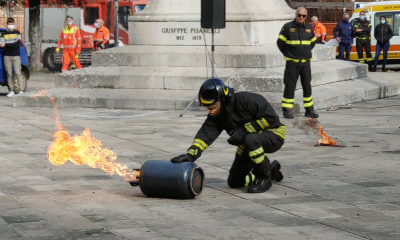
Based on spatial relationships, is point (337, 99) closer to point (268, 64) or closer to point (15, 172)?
point (268, 64)

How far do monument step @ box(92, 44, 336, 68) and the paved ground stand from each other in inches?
135

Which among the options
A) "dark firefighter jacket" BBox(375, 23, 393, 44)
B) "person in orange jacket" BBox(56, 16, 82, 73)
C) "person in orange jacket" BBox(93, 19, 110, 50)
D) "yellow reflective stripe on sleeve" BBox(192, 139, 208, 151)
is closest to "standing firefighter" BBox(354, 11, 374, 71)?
"dark firefighter jacket" BBox(375, 23, 393, 44)

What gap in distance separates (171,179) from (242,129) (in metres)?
0.91

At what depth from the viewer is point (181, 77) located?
16.7 metres

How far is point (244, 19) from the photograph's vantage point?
56.5 feet

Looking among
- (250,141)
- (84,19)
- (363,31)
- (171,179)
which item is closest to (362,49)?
(363,31)

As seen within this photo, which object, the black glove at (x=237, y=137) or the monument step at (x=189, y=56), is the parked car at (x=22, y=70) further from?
the black glove at (x=237, y=137)

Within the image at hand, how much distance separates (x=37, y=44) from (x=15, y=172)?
64.7ft

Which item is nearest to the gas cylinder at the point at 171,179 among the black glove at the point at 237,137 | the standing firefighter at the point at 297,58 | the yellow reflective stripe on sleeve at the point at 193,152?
the yellow reflective stripe on sleeve at the point at 193,152

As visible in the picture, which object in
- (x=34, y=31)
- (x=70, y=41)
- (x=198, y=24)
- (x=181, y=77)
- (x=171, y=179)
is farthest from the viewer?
(x=34, y=31)

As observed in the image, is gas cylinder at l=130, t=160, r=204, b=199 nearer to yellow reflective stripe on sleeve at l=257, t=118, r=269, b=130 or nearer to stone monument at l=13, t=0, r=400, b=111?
yellow reflective stripe on sleeve at l=257, t=118, r=269, b=130

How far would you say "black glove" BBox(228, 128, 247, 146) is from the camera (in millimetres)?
8133

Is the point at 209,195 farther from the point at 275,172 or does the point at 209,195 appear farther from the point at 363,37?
the point at 363,37

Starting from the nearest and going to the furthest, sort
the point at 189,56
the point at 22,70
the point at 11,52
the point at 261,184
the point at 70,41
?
the point at 261,184
the point at 189,56
the point at 11,52
the point at 22,70
the point at 70,41
